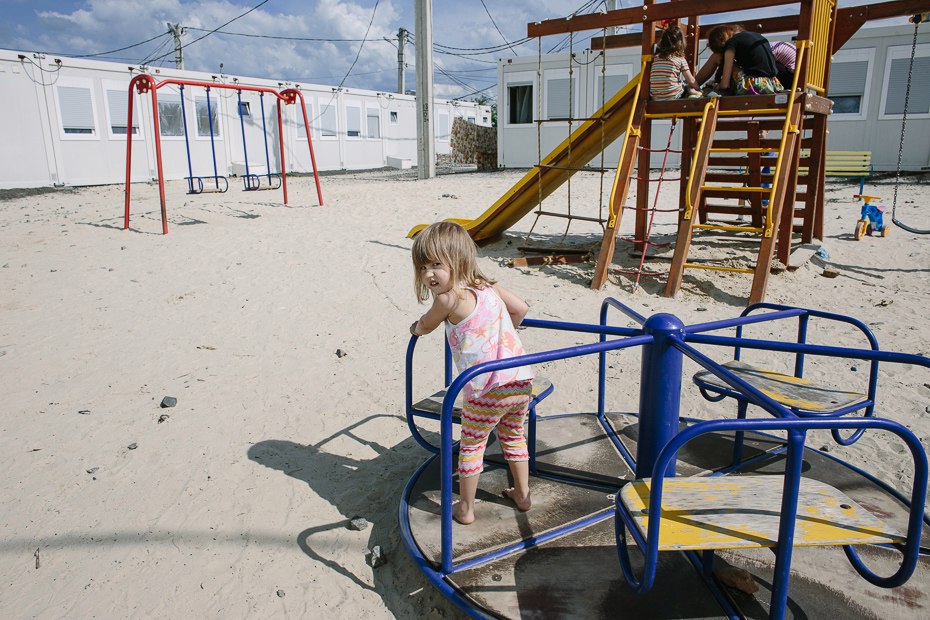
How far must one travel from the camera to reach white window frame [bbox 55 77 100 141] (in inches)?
693

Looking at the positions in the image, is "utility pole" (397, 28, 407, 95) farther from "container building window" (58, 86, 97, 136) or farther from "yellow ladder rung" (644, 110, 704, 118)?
"yellow ladder rung" (644, 110, 704, 118)

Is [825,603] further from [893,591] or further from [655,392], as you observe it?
[655,392]

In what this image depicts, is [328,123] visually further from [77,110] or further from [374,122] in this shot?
[77,110]

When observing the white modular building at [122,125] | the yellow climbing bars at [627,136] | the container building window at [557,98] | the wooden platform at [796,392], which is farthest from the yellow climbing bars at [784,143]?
the container building window at [557,98]

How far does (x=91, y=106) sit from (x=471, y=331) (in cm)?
1980

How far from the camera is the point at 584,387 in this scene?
4523mm

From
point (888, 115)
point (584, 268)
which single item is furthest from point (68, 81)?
point (888, 115)

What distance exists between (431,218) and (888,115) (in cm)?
1392

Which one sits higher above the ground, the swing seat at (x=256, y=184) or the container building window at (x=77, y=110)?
the container building window at (x=77, y=110)

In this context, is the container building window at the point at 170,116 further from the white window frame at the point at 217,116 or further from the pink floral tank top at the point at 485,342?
the pink floral tank top at the point at 485,342

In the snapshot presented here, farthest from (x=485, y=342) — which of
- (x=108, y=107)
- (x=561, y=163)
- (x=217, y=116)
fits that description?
(x=217, y=116)

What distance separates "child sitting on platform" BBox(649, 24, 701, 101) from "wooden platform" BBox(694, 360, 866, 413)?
434 centimetres

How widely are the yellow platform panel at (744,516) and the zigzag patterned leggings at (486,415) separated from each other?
595 millimetres

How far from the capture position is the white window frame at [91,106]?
57.8ft
